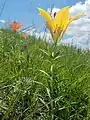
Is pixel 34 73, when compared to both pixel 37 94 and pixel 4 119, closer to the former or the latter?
Result: pixel 37 94

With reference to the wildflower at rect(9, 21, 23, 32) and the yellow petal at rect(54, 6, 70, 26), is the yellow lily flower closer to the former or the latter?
the yellow petal at rect(54, 6, 70, 26)

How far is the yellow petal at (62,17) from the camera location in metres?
2.57

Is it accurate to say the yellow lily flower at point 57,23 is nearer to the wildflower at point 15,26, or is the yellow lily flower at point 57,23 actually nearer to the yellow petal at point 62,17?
the yellow petal at point 62,17

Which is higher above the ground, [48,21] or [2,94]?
[48,21]

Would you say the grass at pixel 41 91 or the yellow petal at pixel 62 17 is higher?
the yellow petal at pixel 62 17

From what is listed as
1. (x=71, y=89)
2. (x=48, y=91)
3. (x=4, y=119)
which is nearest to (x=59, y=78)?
(x=71, y=89)

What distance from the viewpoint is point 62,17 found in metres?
2.59

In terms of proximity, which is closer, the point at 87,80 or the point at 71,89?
the point at 71,89

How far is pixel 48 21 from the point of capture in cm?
255

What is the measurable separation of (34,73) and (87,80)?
0.41 meters

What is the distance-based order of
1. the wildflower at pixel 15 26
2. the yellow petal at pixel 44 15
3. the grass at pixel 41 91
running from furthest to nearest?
the wildflower at pixel 15 26 < the yellow petal at pixel 44 15 < the grass at pixel 41 91

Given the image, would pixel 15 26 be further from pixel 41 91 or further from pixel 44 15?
pixel 41 91

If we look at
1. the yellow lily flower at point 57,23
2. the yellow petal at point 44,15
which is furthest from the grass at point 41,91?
the yellow petal at point 44,15

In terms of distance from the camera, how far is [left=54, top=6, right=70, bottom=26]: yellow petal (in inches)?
101
